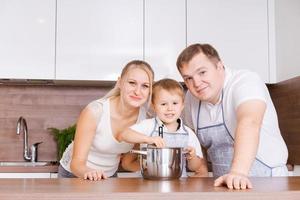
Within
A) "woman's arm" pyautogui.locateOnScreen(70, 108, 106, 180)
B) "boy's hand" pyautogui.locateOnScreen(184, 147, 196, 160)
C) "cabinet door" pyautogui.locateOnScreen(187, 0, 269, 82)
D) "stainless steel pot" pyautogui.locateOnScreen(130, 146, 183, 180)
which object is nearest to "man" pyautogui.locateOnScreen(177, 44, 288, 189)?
"boy's hand" pyautogui.locateOnScreen(184, 147, 196, 160)

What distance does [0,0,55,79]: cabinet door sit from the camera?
8.08ft

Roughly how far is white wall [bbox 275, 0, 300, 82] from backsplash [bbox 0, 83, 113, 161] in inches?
40.8

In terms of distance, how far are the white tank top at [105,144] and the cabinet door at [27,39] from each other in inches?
36.2

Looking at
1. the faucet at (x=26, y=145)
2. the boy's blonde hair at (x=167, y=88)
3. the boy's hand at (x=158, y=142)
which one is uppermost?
the boy's blonde hair at (x=167, y=88)

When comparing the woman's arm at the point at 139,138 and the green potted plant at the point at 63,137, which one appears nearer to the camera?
the woman's arm at the point at 139,138

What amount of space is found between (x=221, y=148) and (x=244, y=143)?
0.43 meters

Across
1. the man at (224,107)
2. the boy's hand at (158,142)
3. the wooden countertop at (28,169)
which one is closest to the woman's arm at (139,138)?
the boy's hand at (158,142)

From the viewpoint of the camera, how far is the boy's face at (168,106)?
5.05 feet

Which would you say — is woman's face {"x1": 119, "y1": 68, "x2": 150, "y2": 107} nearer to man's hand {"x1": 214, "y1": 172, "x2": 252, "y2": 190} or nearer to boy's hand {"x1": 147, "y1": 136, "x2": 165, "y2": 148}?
boy's hand {"x1": 147, "y1": 136, "x2": 165, "y2": 148}

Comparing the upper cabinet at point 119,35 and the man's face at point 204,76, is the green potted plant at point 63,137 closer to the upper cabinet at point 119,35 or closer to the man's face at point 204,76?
the upper cabinet at point 119,35

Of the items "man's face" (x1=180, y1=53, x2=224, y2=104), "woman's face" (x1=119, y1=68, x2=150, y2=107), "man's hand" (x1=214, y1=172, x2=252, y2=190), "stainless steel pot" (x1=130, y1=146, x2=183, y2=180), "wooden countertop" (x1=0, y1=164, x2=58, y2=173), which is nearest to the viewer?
"man's hand" (x1=214, y1=172, x2=252, y2=190)

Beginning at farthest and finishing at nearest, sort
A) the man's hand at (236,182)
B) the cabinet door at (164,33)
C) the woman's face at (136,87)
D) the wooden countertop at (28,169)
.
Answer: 1. the cabinet door at (164,33)
2. the wooden countertop at (28,169)
3. the woman's face at (136,87)
4. the man's hand at (236,182)

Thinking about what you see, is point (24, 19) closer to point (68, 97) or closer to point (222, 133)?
point (68, 97)

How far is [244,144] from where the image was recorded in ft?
3.76
